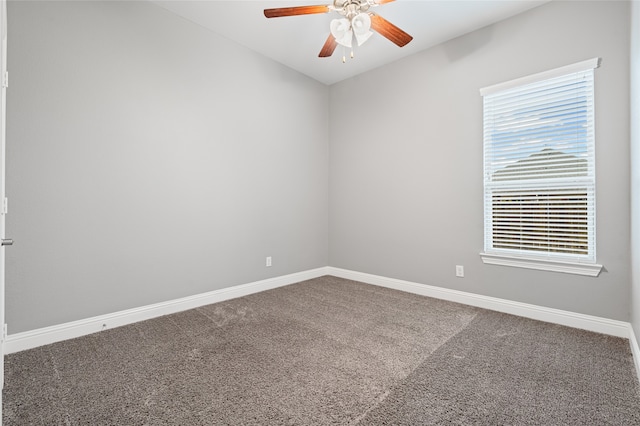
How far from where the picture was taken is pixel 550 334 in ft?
7.79

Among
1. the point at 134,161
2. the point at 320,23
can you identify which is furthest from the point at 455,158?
the point at 134,161

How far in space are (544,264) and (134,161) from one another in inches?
144

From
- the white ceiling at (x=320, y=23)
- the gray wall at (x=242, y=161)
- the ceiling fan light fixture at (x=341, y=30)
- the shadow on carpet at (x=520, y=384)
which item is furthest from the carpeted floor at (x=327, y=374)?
the white ceiling at (x=320, y=23)

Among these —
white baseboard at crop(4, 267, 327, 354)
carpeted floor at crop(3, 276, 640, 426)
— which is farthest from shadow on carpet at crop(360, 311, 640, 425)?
white baseboard at crop(4, 267, 327, 354)

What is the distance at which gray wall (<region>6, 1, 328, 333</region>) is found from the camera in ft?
7.07

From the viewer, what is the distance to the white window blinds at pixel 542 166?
247 cm

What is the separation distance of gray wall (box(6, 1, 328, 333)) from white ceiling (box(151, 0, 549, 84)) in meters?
0.19

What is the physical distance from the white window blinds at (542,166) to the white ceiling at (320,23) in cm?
70

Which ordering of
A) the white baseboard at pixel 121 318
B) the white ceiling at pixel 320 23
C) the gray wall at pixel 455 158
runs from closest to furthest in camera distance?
the white baseboard at pixel 121 318
the gray wall at pixel 455 158
the white ceiling at pixel 320 23

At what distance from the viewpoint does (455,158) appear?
10.5 feet

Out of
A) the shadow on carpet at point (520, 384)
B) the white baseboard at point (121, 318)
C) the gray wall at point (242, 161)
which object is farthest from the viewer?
the gray wall at point (242, 161)

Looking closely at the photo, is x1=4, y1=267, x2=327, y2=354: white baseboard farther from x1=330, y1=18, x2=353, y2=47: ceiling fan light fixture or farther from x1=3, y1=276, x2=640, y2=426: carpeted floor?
x1=330, y1=18, x2=353, y2=47: ceiling fan light fixture

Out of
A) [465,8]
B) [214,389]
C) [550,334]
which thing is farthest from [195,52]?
[550,334]

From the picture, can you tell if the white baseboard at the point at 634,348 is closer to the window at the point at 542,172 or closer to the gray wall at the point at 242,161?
the gray wall at the point at 242,161
